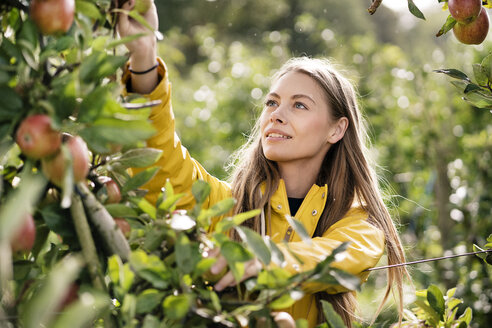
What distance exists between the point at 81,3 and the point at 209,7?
1572 centimetres

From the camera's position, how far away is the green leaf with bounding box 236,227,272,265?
0.69 m

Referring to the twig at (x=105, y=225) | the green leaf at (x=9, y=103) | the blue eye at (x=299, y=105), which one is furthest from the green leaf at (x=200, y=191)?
the blue eye at (x=299, y=105)

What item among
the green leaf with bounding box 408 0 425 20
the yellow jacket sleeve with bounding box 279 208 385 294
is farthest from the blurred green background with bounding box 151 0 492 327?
the green leaf with bounding box 408 0 425 20

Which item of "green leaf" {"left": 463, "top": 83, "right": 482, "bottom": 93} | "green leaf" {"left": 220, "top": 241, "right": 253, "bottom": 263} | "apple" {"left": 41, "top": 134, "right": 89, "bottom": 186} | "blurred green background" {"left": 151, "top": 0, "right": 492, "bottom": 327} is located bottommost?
"blurred green background" {"left": 151, "top": 0, "right": 492, "bottom": 327}

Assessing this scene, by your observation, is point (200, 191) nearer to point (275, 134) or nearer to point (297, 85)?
point (275, 134)

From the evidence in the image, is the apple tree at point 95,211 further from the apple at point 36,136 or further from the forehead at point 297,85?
the forehead at point 297,85

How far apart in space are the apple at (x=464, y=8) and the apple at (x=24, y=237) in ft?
2.76

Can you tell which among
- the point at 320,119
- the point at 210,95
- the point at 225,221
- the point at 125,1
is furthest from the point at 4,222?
the point at 210,95

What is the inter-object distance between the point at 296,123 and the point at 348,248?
1.95 ft

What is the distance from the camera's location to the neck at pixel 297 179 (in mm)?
1740

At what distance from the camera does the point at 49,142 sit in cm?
62

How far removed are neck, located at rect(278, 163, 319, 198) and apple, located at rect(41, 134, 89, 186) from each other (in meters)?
1.12

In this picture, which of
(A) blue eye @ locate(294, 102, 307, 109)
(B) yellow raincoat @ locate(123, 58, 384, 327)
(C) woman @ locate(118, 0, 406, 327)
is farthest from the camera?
(A) blue eye @ locate(294, 102, 307, 109)

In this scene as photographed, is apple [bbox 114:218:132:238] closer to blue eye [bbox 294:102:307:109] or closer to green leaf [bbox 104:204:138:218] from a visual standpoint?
green leaf [bbox 104:204:138:218]
